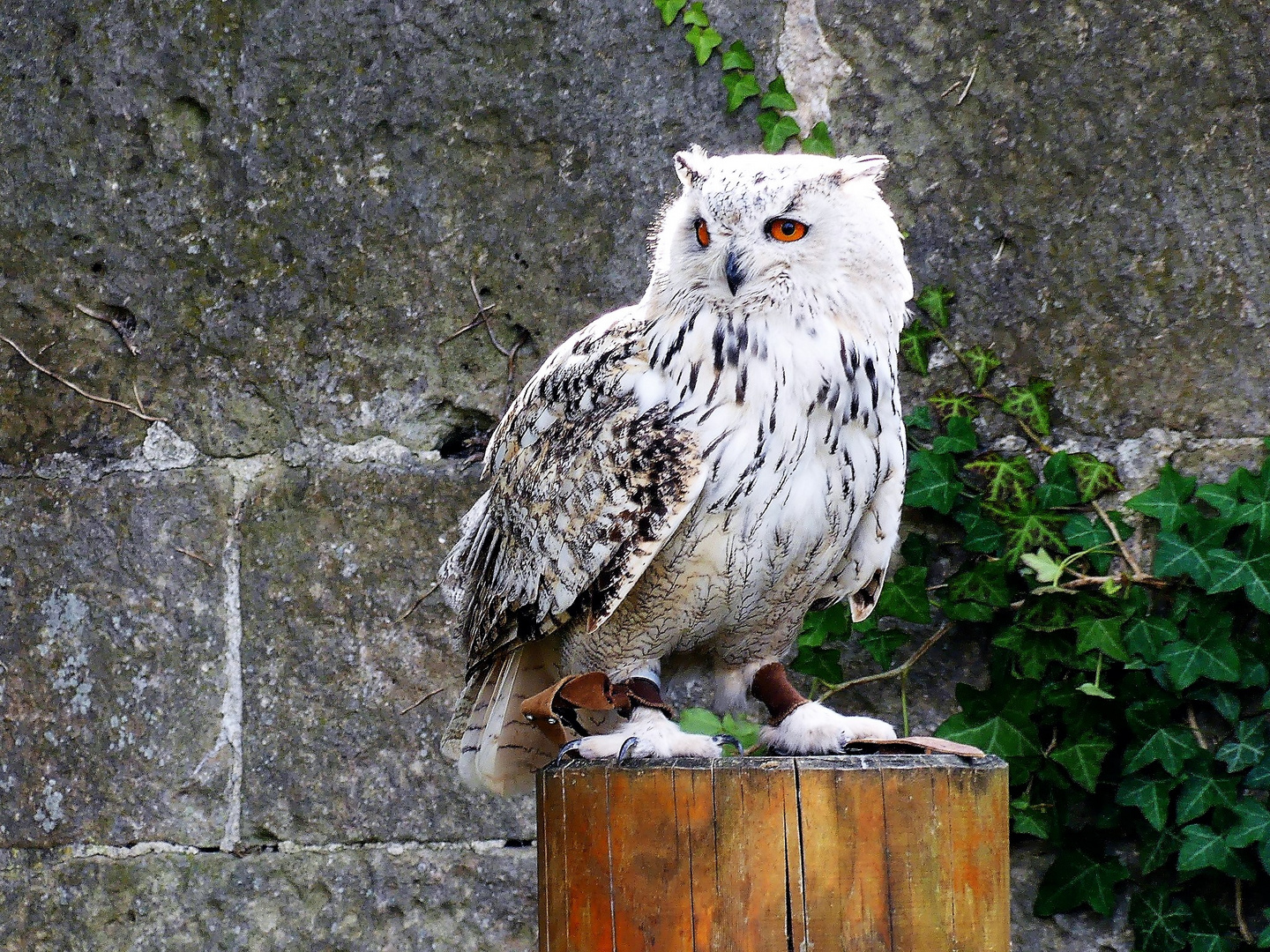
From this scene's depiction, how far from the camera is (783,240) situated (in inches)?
70.8

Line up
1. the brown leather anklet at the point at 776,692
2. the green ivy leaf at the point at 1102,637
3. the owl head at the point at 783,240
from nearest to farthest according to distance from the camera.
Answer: the owl head at the point at 783,240 < the brown leather anklet at the point at 776,692 < the green ivy leaf at the point at 1102,637

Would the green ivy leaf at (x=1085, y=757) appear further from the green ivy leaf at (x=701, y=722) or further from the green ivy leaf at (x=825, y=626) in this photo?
the green ivy leaf at (x=701, y=722)

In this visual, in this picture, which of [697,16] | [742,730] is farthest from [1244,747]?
[697,16]

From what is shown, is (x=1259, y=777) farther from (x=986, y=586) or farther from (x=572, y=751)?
(x=572, y=751)

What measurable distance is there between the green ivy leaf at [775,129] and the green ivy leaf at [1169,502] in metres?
1.13

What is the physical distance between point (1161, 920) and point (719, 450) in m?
1.55

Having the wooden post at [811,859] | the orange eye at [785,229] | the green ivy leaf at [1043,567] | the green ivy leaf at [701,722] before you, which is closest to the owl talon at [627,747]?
the wooden post at [811,859]

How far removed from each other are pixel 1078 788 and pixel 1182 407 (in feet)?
2.89

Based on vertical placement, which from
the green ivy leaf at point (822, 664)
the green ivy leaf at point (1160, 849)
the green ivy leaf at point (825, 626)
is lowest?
the green ivy leaf at point (1160, 849)

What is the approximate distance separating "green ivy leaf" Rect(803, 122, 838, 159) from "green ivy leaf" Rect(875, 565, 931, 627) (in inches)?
39.2

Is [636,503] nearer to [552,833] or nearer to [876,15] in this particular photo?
[552,833]

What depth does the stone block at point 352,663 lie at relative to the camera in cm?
275

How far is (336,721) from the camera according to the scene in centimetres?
279

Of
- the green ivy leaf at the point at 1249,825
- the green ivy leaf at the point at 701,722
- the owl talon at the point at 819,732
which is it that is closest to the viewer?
the owl talon at the point at 819,732
